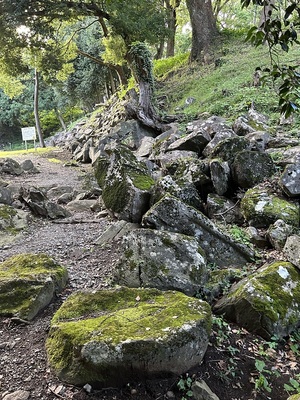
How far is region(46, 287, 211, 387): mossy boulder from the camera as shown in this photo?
240 cm

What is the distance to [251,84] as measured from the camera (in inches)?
482

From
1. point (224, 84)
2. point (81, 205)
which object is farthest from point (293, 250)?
point (224, 84)

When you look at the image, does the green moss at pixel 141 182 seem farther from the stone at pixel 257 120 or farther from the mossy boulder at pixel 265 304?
the stone at pixel 257 120

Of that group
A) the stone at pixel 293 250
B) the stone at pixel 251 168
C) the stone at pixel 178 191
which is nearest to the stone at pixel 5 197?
the stone at pixel 178 191

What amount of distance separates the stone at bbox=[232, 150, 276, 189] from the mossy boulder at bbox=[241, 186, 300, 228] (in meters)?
0.41

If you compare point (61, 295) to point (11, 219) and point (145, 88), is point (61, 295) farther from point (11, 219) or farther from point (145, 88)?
point (145, 88)

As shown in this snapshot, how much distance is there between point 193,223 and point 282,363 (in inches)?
83.4

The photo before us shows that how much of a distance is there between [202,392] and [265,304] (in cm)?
131

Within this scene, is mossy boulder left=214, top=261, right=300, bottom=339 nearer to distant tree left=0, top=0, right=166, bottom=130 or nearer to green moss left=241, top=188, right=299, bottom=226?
green moss left=241, top=188, right=299, bottom=226

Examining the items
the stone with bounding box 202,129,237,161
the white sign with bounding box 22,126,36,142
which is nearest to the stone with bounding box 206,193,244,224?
the stone with bounding box 202,129,237,161

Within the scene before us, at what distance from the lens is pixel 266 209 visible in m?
5.32

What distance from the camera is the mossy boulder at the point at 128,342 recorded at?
2.40 meters

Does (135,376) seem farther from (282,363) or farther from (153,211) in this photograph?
(153,211)

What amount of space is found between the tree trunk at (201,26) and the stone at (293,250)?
15.2m
